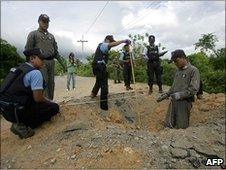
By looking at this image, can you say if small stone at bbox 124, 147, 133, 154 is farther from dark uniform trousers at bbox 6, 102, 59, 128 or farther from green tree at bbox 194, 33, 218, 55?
green tree at bbox 194, 33, 218, 55

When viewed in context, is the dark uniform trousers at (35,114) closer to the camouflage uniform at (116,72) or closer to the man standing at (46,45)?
the man standing at (46,45)

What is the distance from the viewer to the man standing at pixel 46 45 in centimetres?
777

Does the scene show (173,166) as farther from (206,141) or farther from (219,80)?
(219,80)

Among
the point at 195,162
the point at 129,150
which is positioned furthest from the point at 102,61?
the point at 195,162

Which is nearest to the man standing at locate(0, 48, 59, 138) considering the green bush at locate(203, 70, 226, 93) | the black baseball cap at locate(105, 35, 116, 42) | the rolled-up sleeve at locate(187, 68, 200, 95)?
the black baseball cap at locate(105, 35, 116, 42)

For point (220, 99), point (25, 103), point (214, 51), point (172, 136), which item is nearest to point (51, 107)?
point (25, 103)

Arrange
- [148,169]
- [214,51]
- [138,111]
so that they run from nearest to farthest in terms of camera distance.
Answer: [148,169], [138,111], [214,51]

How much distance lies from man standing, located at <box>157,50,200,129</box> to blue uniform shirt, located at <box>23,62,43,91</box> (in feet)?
8.03

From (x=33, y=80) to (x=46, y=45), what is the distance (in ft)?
5.08

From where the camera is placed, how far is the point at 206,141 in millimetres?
6598

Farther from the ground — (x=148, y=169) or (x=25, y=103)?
(x=25, y=103)

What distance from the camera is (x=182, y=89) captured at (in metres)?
7.46

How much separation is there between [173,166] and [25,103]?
273cm

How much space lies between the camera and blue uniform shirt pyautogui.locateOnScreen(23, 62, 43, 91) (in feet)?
21.3
